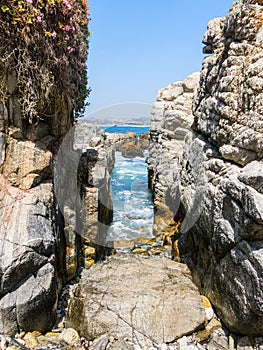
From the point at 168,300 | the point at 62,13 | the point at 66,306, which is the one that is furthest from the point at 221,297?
the point at 62,13

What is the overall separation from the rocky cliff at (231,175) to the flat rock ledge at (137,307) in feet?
2.40

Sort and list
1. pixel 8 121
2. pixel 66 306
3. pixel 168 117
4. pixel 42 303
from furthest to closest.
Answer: pixel 168 117 < pixel 66 306 < pixel 8 121 < pixel 42 303

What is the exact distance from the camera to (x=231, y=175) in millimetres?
5848

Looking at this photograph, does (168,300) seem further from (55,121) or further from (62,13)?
(62,13)

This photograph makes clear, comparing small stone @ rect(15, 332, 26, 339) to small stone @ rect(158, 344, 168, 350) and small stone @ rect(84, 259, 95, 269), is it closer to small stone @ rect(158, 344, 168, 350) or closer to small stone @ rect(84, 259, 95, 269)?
small stone @ rect(158, 344, 168, 350)

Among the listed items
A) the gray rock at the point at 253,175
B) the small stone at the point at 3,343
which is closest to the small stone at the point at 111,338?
the small stone at the point at 3,343

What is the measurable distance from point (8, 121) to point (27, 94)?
794 millimetres

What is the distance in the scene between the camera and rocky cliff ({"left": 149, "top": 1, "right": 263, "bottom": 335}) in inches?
198

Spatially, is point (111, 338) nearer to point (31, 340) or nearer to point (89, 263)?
point (31, 340)

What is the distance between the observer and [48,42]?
6.30 meters

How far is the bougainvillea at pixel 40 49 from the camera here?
5.77 m

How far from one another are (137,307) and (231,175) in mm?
3763

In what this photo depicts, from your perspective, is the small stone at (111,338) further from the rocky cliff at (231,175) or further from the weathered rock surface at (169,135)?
the weathered rock surface at (169,135)

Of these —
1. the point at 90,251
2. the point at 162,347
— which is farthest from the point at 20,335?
the point at 90,251
